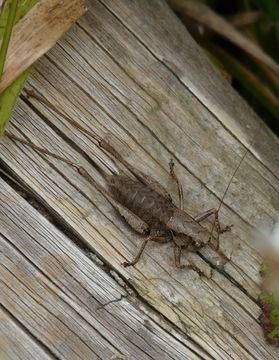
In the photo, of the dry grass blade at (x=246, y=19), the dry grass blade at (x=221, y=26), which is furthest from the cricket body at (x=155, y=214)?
the dry grass blade at (x=246, y=19)

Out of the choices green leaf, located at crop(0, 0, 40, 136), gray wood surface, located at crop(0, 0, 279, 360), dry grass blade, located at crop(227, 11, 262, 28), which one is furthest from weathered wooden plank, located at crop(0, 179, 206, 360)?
dry grass blade, located at crop(227, 11, 262, 28)

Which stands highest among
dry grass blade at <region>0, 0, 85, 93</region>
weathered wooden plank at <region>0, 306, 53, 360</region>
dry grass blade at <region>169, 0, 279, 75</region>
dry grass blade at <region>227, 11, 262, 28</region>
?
dry grass blade at <region>227, 11, 262, 28</region>

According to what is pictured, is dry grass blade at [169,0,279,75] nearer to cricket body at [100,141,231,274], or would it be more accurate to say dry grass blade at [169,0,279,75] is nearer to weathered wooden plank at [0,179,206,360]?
cricket body at [100,141,231,274]

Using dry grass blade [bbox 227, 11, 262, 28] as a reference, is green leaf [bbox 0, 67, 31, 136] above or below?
below

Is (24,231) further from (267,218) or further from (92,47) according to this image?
(267,218)

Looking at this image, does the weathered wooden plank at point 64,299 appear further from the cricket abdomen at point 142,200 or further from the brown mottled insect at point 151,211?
the cricket abdomen at point 142,200

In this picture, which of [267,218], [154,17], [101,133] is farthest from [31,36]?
[267,218]
